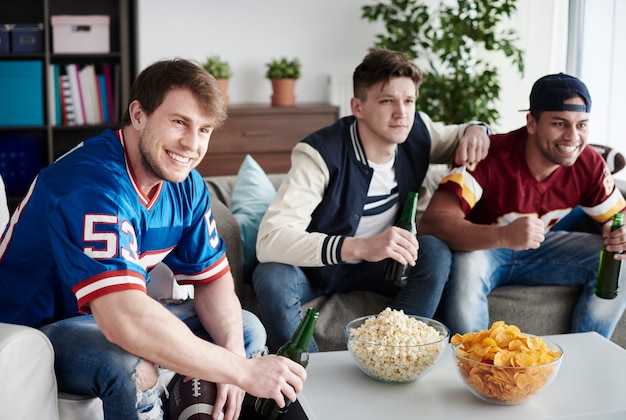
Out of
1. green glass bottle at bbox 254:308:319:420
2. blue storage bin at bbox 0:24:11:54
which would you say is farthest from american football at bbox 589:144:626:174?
blue storage bin at bbox 0:24:11:54

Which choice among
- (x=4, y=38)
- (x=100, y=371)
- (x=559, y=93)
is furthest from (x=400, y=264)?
(x=4, y=38)

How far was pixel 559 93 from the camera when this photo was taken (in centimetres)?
261

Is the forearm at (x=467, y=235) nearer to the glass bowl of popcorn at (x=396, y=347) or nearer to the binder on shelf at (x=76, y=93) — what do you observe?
the glass bowl of popcorn at (x=396, y=347)

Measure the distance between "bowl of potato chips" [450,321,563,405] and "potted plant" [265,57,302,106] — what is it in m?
3.25

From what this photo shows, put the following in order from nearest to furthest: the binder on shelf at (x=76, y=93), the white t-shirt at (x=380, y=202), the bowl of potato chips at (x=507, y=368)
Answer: the bowl of potato chips at (x=507, y=368), the white t-shirt at (x=380, y=202), the binder on shelf at (x=76, y=93)

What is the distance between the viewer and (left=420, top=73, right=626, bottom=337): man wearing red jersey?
2574mm

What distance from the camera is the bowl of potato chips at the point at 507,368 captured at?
177 cm

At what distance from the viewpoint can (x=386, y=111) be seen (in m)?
2.61

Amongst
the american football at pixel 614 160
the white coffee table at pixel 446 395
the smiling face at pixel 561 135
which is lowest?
the white coffee table at pixel 446 395

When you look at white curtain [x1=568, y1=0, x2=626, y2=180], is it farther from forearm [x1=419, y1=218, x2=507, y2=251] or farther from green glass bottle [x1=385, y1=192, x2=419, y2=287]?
green glass bottle [x1=385, y1=192, x2=419, y2=287]

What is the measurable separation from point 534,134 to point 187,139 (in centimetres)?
136

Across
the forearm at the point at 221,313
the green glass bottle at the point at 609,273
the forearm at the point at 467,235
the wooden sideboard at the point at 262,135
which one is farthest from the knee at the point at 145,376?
the wooden sideboard at the point at 262,135

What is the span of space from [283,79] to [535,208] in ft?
8.13

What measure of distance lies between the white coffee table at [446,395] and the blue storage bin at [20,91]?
3.22m
